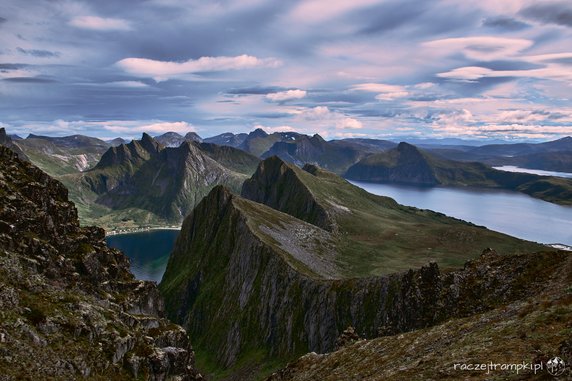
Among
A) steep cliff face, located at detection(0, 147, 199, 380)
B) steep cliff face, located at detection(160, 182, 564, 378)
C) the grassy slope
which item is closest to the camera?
the grassy slope

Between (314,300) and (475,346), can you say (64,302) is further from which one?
(314,300)

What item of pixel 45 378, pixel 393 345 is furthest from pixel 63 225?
Result: pixel 393 345

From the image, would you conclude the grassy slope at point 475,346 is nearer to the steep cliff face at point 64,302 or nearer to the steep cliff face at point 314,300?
the steep cliff face at point 314,300

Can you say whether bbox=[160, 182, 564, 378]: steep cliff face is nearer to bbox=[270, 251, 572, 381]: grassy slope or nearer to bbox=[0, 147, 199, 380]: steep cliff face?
bbox=[270, 251, 572, 381]: grassy slope

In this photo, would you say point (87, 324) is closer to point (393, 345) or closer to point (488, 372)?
point (393, 345)

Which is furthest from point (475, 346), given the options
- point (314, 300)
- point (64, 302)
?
point (314, 300)

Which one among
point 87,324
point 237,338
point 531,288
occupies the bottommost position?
point 237,338

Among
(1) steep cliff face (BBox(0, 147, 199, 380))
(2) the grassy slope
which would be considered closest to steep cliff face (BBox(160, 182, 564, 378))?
(2) the grassy slope

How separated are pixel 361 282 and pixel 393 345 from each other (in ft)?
258

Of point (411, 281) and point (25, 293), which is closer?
point (25, 293)

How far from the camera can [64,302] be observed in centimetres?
6688

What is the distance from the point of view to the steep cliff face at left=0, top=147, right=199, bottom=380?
5603 centimetres

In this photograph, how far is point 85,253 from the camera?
92.2 m

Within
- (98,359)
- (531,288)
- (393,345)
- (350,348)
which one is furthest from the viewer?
(98,359)
